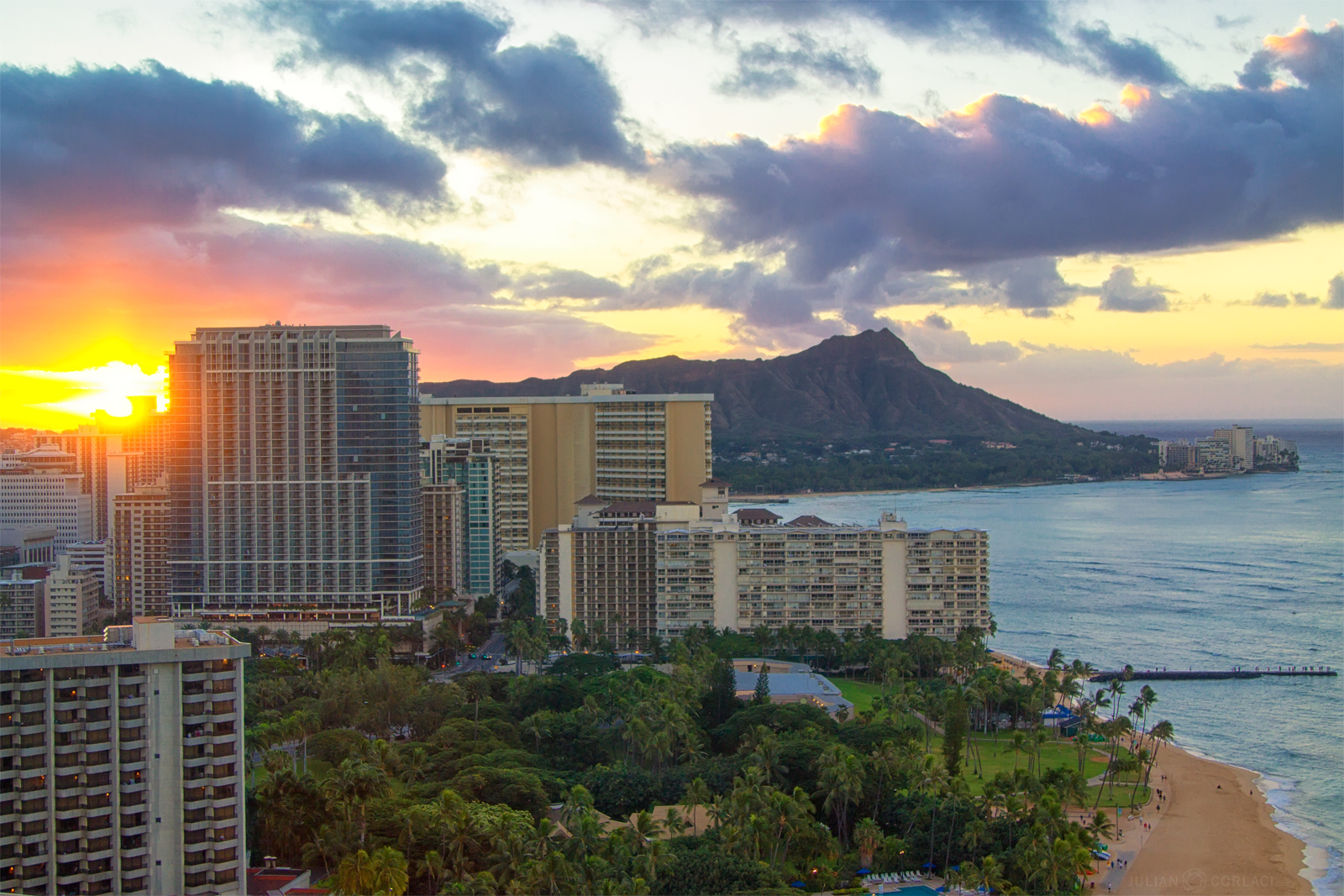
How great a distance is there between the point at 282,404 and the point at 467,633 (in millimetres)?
9546

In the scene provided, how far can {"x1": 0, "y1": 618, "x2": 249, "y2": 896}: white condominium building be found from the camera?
53.3 feet

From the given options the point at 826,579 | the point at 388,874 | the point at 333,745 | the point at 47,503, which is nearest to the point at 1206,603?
the point at 826,579

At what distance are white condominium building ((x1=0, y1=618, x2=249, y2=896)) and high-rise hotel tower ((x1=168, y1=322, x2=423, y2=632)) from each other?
24724mm

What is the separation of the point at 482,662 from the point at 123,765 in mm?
24120

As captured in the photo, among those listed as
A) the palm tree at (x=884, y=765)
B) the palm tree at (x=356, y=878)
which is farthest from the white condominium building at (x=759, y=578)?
the palm tree at (x=356, y=878)

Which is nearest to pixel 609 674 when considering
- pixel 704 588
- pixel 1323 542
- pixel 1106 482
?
pixel 704 588

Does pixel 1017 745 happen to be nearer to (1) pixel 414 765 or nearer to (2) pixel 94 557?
(1) pixel 414 765

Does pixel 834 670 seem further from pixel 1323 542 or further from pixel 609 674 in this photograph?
pixel 1323 542

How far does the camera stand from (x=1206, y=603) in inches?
2055

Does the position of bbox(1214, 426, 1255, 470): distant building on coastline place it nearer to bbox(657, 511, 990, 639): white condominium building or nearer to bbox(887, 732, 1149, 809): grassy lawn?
bbox(657, 511, 990, 639): white condominium building

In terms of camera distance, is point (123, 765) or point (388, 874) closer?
point (123, 765)

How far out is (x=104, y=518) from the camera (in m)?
69.9

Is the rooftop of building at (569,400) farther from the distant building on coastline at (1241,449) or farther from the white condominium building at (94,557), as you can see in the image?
the distant building on coastline at (1241,449)

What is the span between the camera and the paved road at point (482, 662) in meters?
Answer: 38.3
